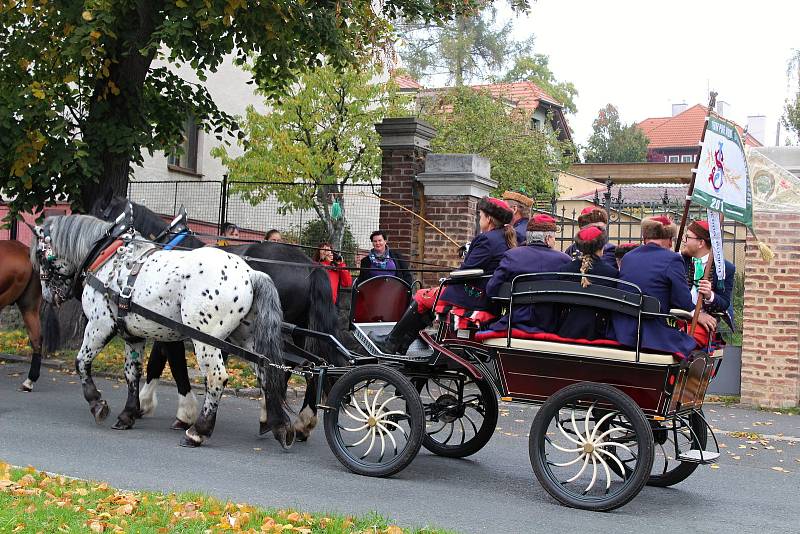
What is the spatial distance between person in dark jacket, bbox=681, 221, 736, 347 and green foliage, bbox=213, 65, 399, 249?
1256 centimetres

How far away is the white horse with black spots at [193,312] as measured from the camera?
7.92 metres

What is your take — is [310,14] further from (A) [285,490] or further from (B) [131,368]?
(A) [285,490]

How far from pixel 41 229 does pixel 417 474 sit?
4384mm

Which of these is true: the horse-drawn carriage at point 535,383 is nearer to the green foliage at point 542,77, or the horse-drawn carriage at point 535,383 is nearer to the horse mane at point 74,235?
the horse mane at point 74,235

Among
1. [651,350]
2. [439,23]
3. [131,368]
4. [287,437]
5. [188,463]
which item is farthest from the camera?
[439,23]

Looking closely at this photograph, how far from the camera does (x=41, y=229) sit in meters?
9.07

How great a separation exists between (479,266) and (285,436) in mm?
2218

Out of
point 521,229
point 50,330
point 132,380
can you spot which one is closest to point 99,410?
point 132,380

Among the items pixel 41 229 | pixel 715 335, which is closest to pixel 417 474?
pixel 715 335

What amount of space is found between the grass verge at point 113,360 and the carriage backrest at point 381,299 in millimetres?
3380

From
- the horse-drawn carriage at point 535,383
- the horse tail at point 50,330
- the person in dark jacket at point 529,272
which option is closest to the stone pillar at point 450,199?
the horse tail at point 50,330

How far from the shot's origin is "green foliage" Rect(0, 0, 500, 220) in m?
11.4

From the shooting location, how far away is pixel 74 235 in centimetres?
884

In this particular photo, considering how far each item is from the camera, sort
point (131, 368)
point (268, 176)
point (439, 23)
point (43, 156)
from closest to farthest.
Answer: point (131, 368) < point (43, 156) < point (439, 23) < point (268, 176)
